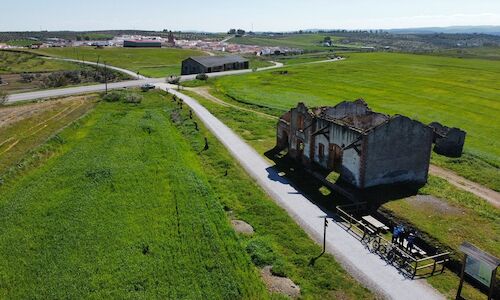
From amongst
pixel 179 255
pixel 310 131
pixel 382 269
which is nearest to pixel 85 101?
pixel 310 131

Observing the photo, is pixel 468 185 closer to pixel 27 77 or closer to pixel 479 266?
pixel 479 266

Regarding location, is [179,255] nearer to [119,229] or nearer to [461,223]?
[119,229]

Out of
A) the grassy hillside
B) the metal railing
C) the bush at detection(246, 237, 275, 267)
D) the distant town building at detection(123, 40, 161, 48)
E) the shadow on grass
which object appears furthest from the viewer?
the distant town building at detection(123, 40, 161, 48)

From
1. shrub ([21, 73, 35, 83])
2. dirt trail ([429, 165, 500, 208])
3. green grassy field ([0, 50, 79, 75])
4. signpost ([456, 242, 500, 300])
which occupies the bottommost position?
dirt trail ([429, 165, 500, 208])

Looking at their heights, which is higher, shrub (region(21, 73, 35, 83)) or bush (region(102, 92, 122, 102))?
shrub (region(21, 73, 35, 83))

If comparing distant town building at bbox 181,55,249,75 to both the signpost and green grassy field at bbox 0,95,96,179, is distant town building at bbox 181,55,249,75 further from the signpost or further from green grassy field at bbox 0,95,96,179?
the signpost

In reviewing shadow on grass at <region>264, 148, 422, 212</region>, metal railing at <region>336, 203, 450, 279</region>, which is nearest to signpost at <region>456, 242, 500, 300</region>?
metal railing at <region>336, 203, 450, 279</region>

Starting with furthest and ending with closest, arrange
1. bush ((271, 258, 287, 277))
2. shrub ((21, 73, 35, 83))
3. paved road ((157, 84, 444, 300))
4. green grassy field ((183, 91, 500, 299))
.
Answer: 1. shrub ((21, 73, 35, 83))
2. green grassy field ((183, 91, 500, 299))
3. bush ((271, 258, 287, 277))
4. paved road ((157, 84, 444, 300))
